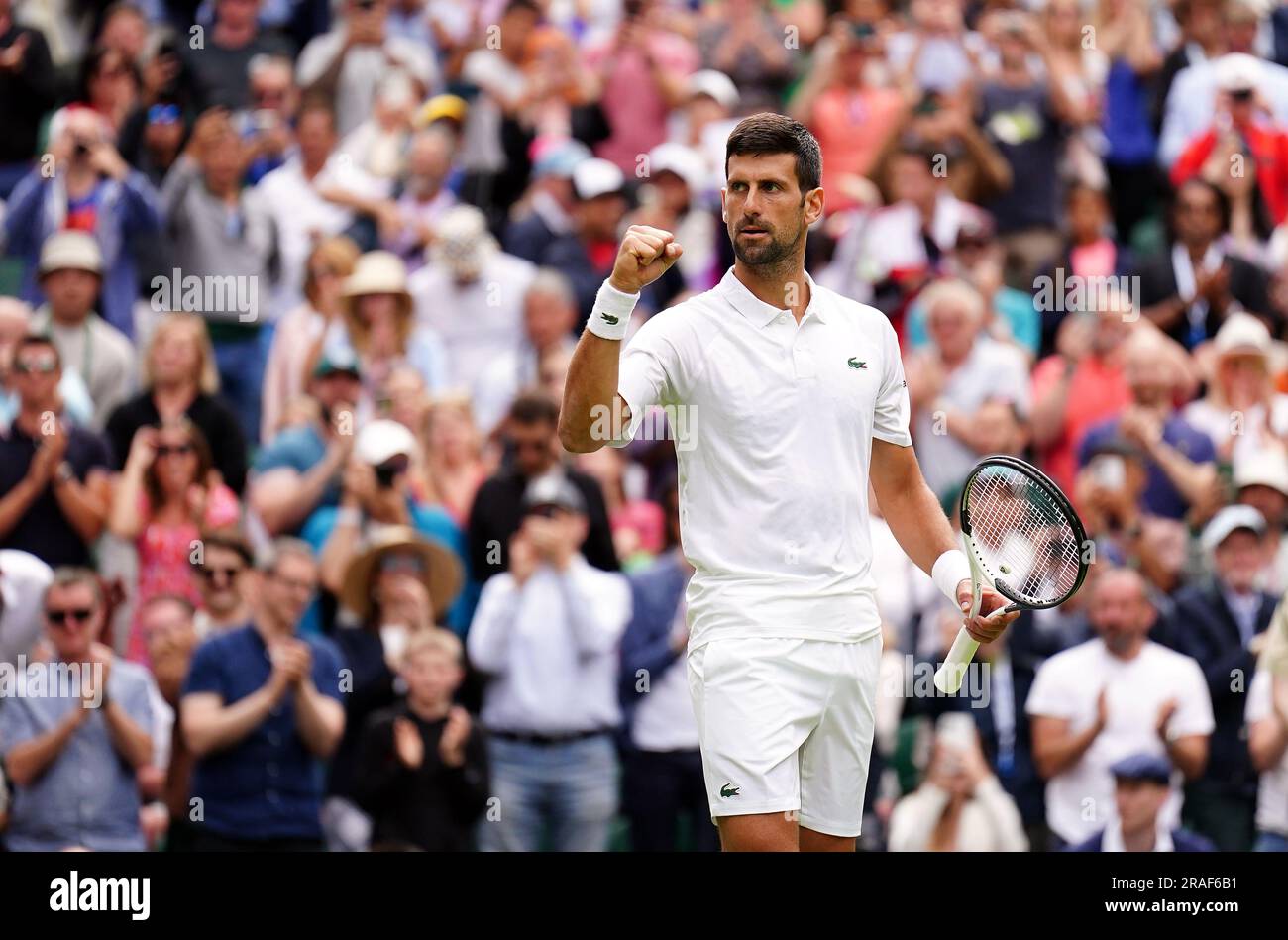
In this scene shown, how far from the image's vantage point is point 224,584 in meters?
9.62

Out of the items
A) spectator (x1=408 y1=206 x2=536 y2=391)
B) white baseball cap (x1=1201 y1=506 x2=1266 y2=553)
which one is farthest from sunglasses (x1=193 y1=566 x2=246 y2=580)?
white baseball cap (x1=1201 y1=506 x2=1266 y2=553)

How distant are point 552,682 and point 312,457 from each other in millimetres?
1748

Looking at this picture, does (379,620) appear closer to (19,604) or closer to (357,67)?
(19,604)

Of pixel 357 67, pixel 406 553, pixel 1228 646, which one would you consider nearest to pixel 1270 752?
pixel 1228 646

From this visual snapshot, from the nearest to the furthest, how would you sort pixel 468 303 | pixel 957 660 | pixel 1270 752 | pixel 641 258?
pixel 641 258 < pixel 957 660 < pixel 1270 752 < pixel 468 303

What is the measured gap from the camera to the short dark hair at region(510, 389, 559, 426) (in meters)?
10.2

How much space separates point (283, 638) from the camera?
9.31m

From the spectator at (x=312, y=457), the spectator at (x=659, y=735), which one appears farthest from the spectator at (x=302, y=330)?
the spectator at (x=659, y=735)

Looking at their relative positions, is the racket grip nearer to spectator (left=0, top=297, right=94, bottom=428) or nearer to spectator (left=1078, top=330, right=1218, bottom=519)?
spectator (left=1078, top=330, right=1218, bottom=519)

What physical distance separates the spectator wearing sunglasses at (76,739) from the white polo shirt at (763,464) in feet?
13.0

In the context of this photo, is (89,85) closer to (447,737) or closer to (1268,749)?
(447,737)

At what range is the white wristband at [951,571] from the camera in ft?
19.7

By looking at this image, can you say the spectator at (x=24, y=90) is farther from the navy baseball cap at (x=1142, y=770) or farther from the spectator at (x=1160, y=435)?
the navy baseball cap at (x=1142, y=770)

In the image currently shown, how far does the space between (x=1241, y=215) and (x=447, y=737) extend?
581cm
